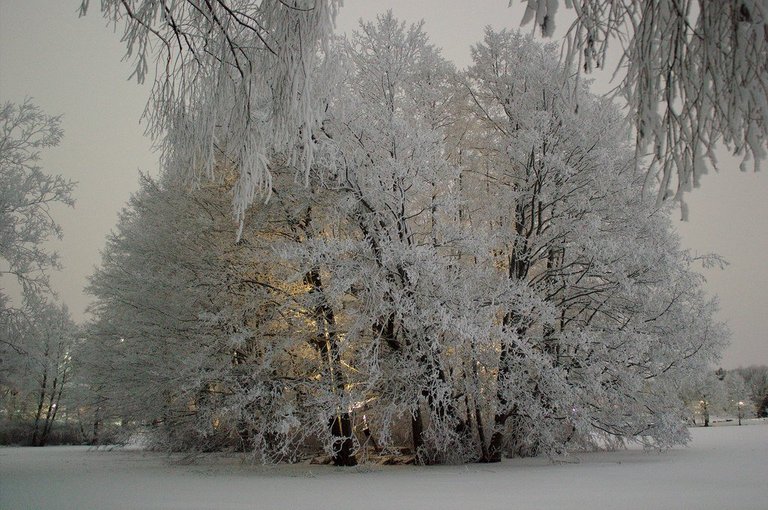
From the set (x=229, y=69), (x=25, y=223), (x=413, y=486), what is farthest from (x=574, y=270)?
(x=25, y=223)

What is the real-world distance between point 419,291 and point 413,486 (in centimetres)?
290

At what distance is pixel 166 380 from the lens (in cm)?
1130

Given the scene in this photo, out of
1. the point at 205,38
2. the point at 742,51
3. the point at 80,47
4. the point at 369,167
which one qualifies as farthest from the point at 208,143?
the point at 369,167

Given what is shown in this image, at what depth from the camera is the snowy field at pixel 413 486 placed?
648 centimetres

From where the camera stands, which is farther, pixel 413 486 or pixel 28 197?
pixel 28 197

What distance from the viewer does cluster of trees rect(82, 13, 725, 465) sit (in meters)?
10.0

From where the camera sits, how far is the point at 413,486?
8.13 metres

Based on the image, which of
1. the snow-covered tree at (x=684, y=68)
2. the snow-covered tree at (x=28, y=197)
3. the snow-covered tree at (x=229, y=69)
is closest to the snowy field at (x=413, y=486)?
the snow-covered tree at (x=28, y=197)

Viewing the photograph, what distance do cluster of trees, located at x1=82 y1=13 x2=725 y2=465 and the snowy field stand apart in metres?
0.64

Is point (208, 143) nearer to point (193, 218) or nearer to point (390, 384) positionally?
point (390, 384)

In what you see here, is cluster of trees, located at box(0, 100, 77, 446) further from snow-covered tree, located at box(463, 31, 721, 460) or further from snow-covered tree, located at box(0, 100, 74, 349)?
snow-covered tree, located at box(463, 31, 721, 460)

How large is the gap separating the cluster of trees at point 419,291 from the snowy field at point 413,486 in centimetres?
64

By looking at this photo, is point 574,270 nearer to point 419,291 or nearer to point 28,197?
point 419,291

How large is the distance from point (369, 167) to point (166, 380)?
531cm
